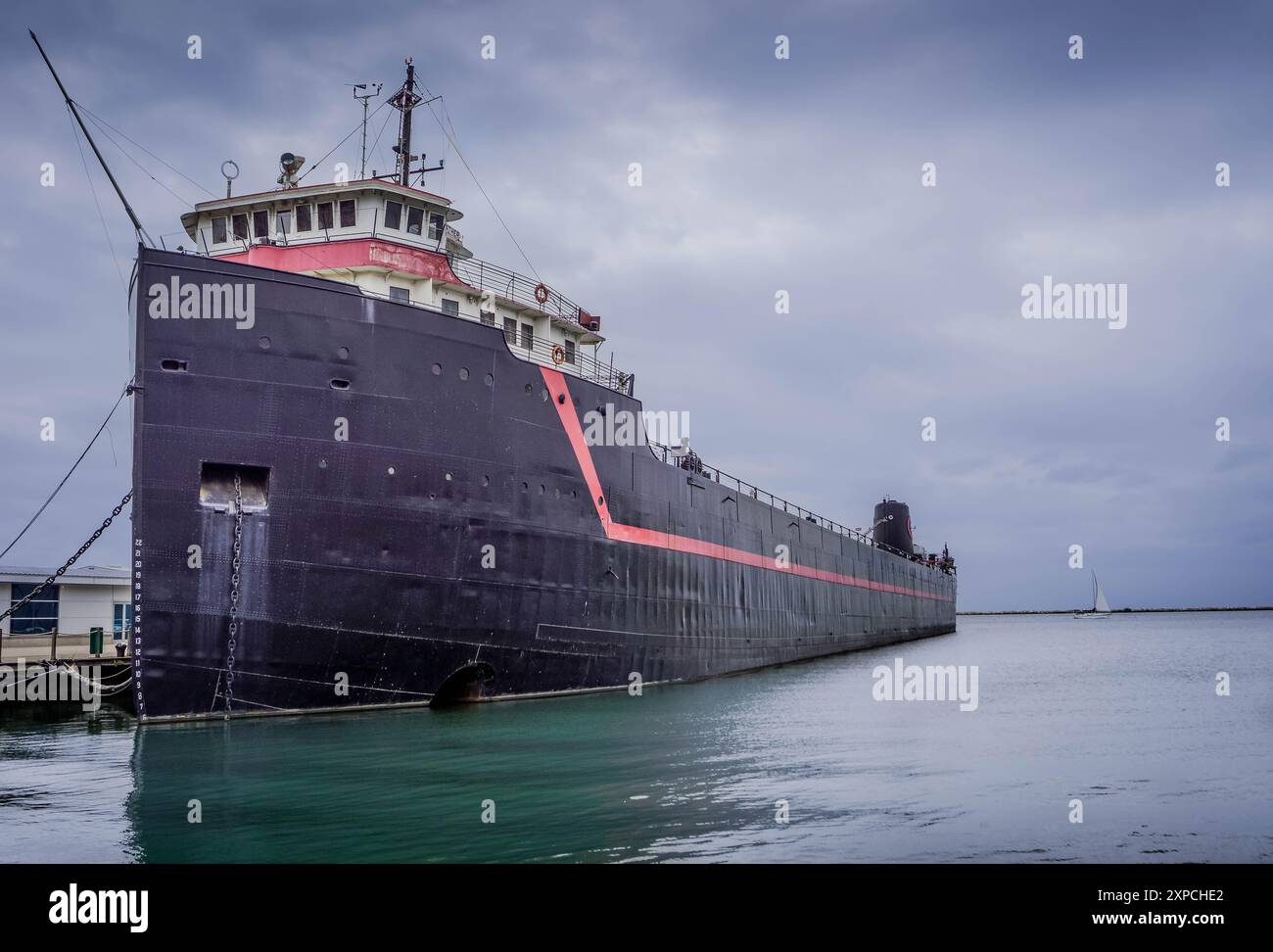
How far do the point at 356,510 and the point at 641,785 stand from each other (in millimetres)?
6078

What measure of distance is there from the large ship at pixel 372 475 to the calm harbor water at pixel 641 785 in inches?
36.8

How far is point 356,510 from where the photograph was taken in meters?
13.1

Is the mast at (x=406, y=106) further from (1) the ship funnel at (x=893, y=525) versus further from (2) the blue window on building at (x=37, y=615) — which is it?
(1) the ship funnel at (x=893, y=525)

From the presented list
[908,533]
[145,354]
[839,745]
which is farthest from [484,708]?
[908,533]

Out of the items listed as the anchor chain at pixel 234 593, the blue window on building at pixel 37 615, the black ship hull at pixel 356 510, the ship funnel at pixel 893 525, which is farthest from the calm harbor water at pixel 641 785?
the ship funnel at pixel 893 525

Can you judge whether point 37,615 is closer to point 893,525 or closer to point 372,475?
point 372,475

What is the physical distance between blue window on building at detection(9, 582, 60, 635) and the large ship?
11076 mm

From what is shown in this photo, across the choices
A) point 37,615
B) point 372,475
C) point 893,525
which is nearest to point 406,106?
point 372,475

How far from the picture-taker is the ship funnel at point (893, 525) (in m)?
53.2

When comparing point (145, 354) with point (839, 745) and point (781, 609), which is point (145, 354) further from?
point (781, 609)

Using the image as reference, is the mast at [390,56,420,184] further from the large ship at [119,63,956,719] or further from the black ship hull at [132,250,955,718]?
the black ship hull at [132,250,955,718]

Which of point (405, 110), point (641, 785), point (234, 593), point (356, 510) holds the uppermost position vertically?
point (405, 110)

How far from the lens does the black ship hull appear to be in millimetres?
12133
